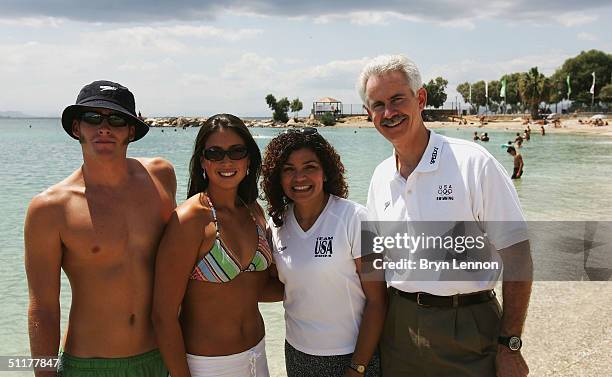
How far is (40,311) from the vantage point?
2.80 meters

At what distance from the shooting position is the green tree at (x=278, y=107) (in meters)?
112

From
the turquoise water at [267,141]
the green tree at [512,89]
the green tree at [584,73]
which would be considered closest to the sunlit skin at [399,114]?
the turquoise water at [267,141]

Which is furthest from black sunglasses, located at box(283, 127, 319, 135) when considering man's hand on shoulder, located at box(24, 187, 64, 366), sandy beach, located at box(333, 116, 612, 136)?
sandy beach, located at box(333, 116, 612, 136)

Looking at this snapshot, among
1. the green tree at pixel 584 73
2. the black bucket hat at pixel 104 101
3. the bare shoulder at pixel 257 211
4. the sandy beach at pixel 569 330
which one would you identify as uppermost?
the green tree at pixel 584 73

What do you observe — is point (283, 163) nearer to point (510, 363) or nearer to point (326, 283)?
point (326, 283)

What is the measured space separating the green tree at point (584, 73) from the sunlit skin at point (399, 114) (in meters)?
87.0

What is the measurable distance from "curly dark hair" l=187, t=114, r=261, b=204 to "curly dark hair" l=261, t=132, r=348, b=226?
71mm

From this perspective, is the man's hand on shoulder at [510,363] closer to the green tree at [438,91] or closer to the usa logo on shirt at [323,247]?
the usa logo on shirt at [323,247]

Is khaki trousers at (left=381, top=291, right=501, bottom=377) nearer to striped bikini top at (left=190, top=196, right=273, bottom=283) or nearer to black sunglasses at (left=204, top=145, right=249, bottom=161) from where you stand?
striped bikini top at (left=190, top=196, right=273, bottom=283)

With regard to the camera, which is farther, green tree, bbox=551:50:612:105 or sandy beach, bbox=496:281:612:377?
green tree, bbox=551:50:612:105

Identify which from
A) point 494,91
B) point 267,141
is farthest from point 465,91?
point 267,141

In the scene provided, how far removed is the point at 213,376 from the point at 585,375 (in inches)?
147

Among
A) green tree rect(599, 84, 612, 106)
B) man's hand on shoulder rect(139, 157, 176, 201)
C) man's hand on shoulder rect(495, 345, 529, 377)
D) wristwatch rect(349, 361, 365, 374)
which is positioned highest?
green tree rect(599, 84, 612, 106)

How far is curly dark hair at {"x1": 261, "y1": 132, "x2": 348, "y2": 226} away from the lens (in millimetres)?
3236
